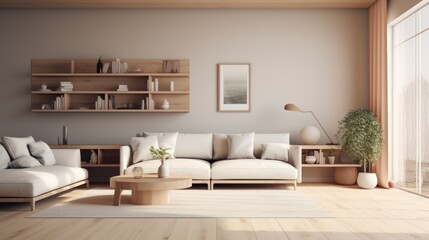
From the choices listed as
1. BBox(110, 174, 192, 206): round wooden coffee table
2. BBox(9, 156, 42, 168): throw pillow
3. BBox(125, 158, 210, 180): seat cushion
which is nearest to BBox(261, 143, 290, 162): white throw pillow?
BBox(125, 158, 210, 180): seat cushion

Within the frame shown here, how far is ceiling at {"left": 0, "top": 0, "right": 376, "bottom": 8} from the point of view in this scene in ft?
24.9

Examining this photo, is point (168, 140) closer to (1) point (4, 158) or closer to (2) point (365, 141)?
(1) point (4, 158)

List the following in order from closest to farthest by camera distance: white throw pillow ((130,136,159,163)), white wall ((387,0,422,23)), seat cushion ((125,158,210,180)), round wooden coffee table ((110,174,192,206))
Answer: round wooden coffee table ((110,174,192,206)), white wall ((387,0,422,23)), seat cushion ((125,158,210,180)), white throw pillow ((130,136,159,163))

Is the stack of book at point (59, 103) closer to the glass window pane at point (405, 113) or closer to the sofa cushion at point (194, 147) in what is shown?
the sofa cushion at point (194, 147)

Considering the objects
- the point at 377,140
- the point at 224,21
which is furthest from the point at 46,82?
the point at 377,140

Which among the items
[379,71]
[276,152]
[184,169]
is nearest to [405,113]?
[379,71]

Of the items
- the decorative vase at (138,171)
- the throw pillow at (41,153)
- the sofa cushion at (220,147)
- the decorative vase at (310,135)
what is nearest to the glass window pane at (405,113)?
the decorative vase at (310,135)

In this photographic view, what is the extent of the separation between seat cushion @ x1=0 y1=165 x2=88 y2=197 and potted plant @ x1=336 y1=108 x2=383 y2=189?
4.22 m

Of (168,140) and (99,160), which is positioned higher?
(168,140)

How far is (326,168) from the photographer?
800cm

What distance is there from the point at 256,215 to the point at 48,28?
5260 millimetres

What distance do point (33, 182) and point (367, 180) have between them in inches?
186

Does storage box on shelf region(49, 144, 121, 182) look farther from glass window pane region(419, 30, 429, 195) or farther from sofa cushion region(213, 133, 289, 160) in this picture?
glass window pane region(419, 30, 429, 195)

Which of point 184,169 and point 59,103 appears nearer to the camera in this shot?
point 184,169
